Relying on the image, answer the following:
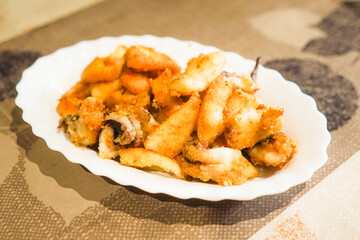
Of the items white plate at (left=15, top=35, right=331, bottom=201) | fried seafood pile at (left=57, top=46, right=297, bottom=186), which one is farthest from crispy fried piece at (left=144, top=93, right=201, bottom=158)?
white plate at (left=15, top=35, right=331, bottom=201)

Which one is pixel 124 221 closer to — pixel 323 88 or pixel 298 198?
pixel 298 198

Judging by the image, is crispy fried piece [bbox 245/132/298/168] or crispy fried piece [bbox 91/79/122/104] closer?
crispy fried piece [bbox 245/132/298/168]

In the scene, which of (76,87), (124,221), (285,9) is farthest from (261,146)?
(285,9)

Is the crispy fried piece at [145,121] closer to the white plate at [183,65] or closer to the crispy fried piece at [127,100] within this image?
the crispy fried piece at [127,100]

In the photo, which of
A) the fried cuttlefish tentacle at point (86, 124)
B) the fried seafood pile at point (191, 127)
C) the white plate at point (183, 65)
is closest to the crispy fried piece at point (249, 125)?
the fried seafood pile at point (191, 127)

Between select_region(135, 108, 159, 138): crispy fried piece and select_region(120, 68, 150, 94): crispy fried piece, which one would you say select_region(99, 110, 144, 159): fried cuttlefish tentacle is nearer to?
select_region(135, 108, 159, 138): crispy fried piece

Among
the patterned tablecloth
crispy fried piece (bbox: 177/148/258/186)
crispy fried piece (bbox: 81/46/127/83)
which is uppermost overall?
crispy fried piece (bbox: 81/46/127/83)
